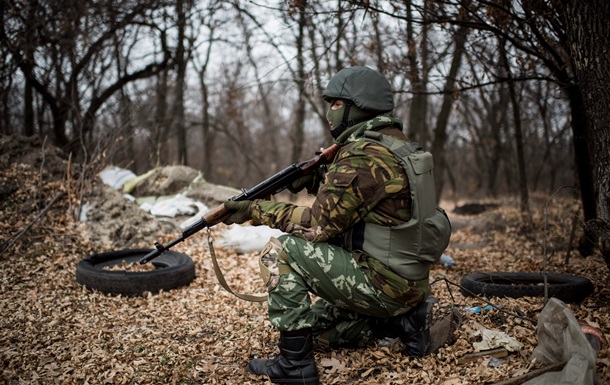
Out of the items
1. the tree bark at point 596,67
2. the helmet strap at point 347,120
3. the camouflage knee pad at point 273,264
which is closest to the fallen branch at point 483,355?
the camouflage knee pad at point 273,264

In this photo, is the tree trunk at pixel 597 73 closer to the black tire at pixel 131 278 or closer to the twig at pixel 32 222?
the black tire at pixel 131 278

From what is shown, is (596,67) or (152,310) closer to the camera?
(596,67)

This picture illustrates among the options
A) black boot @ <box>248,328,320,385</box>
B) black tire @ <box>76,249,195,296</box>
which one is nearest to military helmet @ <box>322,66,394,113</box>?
black boot @ <box>248,328,320,385</box>

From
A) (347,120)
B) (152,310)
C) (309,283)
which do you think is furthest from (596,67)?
(152,310)

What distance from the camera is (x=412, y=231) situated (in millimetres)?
2727

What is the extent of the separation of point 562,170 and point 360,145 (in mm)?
19591

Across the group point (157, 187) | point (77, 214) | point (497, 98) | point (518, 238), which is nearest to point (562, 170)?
point (497, 98)

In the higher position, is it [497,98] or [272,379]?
[497,98]

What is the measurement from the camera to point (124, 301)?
447cm

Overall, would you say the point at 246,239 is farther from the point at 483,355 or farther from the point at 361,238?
the point at 483,355

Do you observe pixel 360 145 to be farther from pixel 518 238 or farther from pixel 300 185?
pixel 518 238

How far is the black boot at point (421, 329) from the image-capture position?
2.95 m

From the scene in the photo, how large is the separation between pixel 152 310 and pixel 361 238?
2.35 m

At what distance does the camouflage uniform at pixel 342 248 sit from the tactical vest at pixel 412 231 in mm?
40
